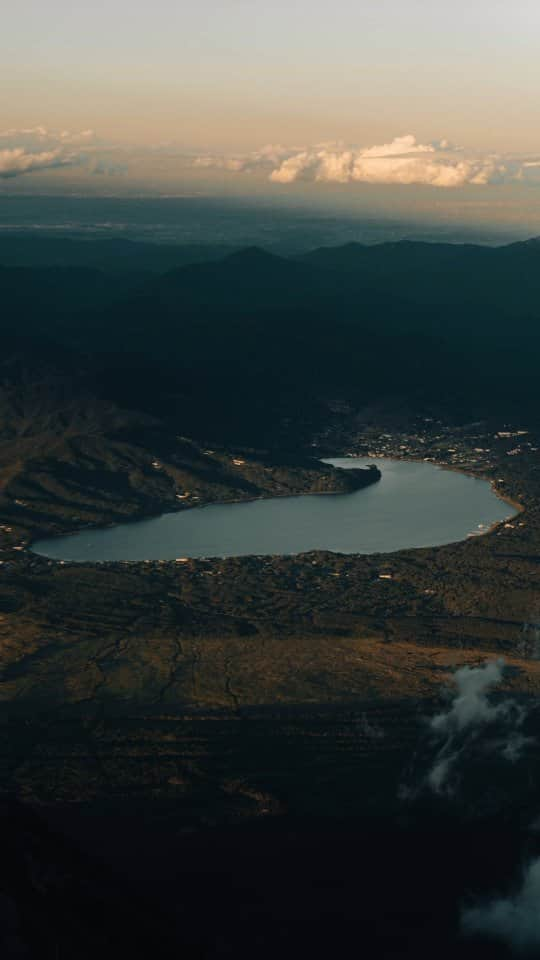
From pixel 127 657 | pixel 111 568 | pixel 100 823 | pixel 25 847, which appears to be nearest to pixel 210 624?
pixel 127 657

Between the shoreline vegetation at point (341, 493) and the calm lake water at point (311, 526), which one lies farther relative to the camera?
the calm lake water at point (311, 526)

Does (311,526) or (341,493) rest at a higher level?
(311,526)

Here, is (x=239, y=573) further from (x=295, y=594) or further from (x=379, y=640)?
(x=379, y=640)

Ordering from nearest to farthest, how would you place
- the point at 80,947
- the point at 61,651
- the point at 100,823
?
the point at 80,947
the point at 100,823
the point at 61,651

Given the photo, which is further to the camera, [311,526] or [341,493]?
[341,493]

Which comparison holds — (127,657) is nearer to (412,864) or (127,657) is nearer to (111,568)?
(111,568)

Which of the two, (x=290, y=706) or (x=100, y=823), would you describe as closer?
(x=100, y=823)

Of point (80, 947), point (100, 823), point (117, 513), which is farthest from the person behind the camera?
point (117, 513)

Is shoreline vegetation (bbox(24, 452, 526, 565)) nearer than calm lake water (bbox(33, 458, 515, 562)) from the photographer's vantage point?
Yes
